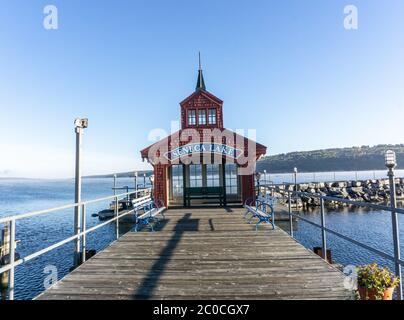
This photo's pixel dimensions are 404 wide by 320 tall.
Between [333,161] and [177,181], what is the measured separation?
156 meters

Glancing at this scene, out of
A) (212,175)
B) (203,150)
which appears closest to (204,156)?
(203,150)

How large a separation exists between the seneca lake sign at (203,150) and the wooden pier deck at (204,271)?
595 cm

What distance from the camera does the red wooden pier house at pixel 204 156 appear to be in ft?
42.3

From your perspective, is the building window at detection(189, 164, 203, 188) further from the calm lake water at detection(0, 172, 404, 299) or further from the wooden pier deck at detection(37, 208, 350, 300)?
the calm lake water at detection(0, 172, 404, 299)

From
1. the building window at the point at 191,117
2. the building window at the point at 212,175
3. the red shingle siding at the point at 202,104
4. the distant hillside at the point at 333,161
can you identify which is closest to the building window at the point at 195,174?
the building window at the point at 212,175

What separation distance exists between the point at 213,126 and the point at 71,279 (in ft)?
34.1

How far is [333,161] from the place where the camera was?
150750 millimetres

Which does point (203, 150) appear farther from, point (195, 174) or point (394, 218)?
point (394, 218)

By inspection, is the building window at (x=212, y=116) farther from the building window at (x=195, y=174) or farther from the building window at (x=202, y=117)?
the building window at (x=195, y=174)

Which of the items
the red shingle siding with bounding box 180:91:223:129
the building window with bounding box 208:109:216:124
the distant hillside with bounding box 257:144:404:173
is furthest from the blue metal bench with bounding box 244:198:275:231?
the distant hillside with bounding box 257:144:404:173

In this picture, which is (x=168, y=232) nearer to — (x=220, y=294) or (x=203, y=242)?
(x=203, y=242)

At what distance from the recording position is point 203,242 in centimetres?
660

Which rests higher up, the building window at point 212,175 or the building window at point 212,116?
the building window at point 212,116
